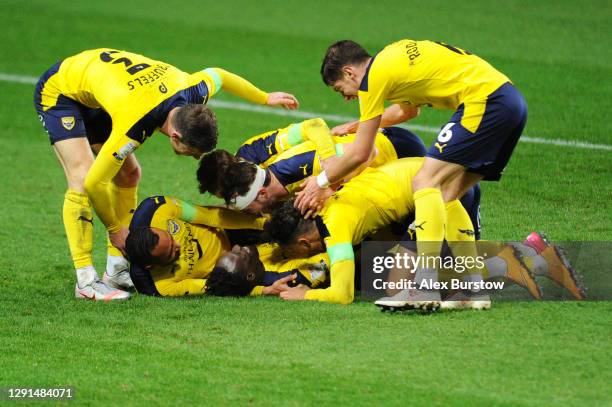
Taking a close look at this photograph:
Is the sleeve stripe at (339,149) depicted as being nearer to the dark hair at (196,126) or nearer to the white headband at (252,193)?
the white headband at (252,193)

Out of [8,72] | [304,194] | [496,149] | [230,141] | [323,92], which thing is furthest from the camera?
[8,72]

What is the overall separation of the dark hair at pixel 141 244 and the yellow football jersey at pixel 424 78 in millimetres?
1513

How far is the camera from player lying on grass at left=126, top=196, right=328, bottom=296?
23.7ft

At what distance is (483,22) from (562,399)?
11601 mm

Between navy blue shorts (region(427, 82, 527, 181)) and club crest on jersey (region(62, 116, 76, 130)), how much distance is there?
7.77 ft

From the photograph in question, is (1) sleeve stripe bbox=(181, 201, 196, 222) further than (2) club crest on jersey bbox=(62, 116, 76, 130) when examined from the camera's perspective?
Yes

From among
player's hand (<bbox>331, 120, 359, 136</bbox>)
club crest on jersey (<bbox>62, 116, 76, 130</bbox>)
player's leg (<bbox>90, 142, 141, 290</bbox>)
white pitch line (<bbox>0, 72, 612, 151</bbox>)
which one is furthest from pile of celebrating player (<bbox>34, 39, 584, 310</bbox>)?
white pitch line (<bbox>0, 72, 612, 151</bbox>)

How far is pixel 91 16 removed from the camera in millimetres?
17797

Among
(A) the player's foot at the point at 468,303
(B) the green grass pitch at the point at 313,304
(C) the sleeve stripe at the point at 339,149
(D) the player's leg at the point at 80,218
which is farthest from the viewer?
(C) the sleeve stripe at the point at 339,149

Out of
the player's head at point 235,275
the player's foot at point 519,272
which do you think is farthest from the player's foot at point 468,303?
the player's head at point 235,275

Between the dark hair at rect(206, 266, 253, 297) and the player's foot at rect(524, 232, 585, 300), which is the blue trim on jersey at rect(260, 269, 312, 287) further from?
the player's foot at rect(524, 232, 585, 300)

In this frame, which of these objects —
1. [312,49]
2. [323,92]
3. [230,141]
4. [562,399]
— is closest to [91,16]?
[312,49]

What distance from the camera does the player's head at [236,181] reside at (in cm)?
739

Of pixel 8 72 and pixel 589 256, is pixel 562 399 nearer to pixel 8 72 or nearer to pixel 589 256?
pixel 589 256
